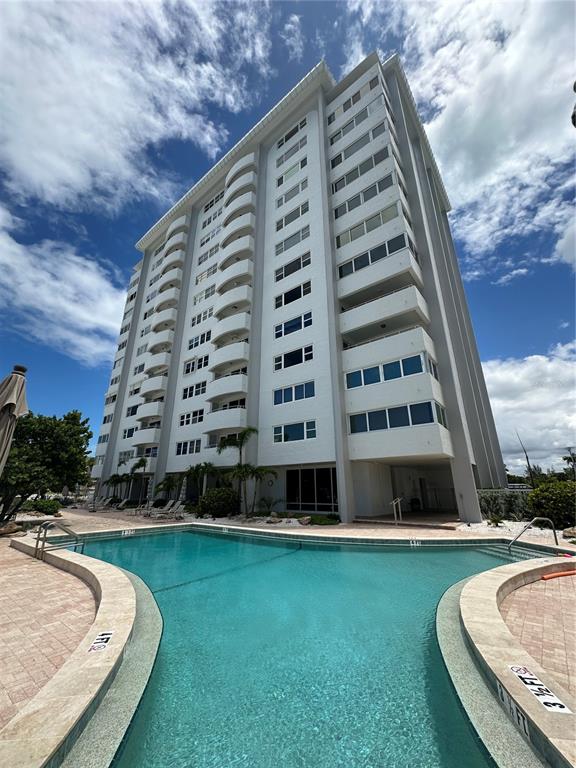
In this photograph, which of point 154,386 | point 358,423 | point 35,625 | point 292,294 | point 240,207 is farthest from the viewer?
point 154,386

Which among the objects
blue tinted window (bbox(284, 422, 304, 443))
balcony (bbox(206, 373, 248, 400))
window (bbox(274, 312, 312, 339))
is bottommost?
blue tinted window (bbox(284, 422, 304, 443))

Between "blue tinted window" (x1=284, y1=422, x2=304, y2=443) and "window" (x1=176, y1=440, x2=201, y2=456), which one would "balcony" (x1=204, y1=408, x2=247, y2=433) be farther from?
"blue tinted window" (x1=284, y1=422, x2=304, y2=443)

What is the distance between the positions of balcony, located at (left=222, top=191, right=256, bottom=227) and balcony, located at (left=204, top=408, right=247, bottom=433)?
18.9 m

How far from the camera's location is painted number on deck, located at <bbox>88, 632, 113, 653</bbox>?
3.95m

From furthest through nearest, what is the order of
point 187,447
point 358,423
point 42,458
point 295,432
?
point 187,447 < point 295,432 < point 358,423 < point 42,458

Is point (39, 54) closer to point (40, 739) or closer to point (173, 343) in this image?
point (40, 739)

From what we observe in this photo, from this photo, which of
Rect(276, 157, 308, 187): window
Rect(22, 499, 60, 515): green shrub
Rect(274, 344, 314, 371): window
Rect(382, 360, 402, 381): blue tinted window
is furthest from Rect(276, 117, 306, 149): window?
Rect(22, 499, 60, 515): green shrub

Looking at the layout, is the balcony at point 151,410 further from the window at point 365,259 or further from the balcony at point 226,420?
the window at point 365,259

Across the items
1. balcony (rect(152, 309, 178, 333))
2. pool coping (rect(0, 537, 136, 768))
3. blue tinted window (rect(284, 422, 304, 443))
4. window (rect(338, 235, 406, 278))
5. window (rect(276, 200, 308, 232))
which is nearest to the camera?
pool coping (rect(0, 537, 136, 768))

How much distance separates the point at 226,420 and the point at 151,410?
12.3m

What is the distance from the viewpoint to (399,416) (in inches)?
711

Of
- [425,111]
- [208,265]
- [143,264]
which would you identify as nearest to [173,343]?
[208,265]

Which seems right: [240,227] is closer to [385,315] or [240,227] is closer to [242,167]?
[242,167]

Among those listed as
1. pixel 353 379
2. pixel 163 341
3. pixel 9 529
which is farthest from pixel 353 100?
pixel 9 529
